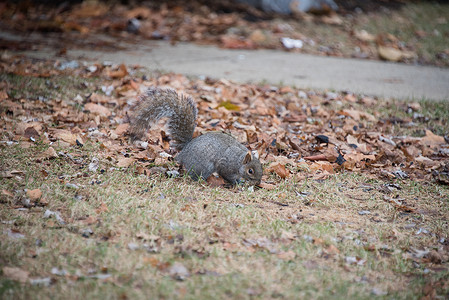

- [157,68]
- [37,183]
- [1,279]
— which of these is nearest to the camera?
[1,279]

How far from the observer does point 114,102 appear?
5.54 meters

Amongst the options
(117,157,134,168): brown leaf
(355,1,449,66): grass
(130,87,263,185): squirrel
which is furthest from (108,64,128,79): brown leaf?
(355,1,449,66): grass

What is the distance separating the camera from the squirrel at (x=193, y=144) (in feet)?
12.6

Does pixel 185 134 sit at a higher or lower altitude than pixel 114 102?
higher

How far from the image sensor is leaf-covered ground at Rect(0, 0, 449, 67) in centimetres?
855

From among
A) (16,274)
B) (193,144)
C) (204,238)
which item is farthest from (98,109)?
(16,274)

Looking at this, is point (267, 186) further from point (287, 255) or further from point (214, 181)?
point (287, 255)

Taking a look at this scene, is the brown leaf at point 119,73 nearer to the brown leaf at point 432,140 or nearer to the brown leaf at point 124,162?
the brown leaf at point 124,162

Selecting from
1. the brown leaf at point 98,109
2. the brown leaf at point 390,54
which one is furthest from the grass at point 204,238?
the brown leaf at point 390,54

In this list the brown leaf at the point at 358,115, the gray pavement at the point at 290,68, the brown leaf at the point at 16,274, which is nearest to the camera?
the brown leaf at the point at 16,274

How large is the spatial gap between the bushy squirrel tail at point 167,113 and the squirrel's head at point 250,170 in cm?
63

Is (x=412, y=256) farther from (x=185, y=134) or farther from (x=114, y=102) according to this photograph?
(x=114, y=102)

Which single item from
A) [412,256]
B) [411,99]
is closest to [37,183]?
[412,256]

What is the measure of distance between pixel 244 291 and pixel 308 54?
6621 millimetres
